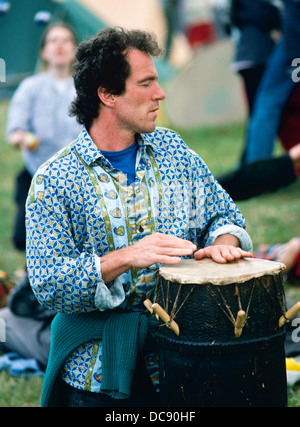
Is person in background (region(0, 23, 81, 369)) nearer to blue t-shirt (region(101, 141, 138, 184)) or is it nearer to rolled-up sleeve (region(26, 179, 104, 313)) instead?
blue t-shirt (region(101, 141, 138, 184))

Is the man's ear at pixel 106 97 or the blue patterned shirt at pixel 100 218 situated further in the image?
the man's ear at pixel 106 97

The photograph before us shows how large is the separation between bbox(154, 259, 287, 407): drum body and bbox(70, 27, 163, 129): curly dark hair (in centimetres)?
73

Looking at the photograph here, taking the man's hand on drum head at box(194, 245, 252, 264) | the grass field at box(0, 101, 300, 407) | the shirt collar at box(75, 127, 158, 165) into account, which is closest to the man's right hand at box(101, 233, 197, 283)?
the man's hand on drum head at box(194, 245, 252, 264)

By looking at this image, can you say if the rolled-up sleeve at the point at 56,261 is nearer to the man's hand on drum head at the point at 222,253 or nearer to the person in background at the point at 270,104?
the man's hand on drum head at the point at 222,253

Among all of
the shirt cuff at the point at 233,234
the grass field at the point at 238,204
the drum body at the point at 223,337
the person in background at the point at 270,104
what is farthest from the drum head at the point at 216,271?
the person in background at the point at 270,104

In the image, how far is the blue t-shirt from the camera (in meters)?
2.71

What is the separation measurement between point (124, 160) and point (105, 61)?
1.22 feet

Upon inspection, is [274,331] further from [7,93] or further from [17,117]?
[7,93]

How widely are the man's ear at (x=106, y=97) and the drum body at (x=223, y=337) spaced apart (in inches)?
26.9

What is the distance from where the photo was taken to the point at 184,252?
2.44 meters

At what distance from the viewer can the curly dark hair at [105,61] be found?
104 inches

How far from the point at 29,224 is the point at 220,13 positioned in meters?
10.1

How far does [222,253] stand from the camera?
2.57 metres

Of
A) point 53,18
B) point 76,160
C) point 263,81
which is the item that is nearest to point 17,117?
point 263,81
